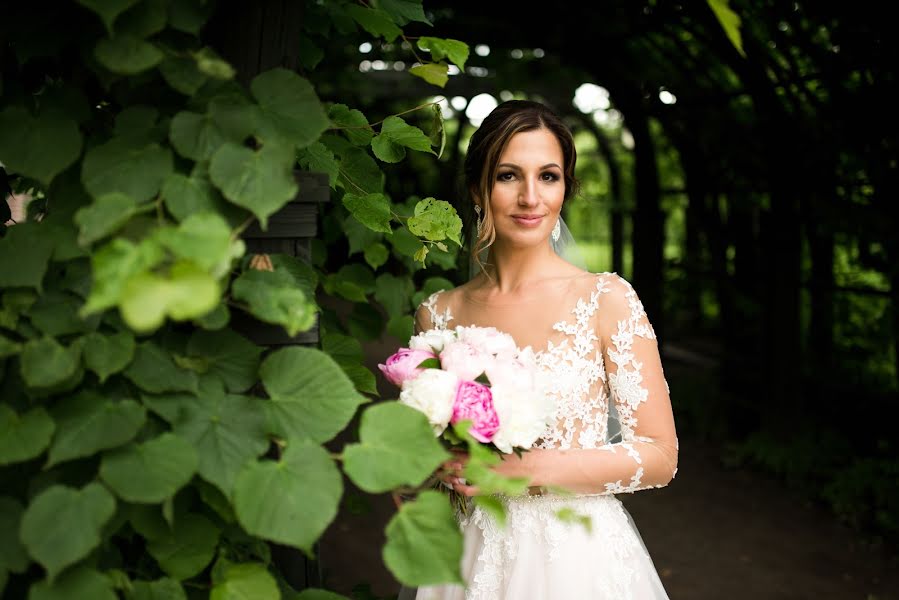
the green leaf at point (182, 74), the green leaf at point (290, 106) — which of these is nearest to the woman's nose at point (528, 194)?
the green leaf at point (290, 106)

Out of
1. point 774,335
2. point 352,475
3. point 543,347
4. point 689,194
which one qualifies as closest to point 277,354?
point 352,475

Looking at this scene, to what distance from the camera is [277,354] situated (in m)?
1.17

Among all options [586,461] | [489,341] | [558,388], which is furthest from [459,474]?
[558,388]

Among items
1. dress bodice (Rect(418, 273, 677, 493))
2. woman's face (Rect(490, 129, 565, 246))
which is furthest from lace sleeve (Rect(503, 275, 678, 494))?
woman's face (Rect(490, 129, 565, 246))

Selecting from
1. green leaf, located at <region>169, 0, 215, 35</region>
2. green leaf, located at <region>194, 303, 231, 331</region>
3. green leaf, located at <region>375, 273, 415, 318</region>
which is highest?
green leaf, located at <region>169, 0, 215, 35</region>

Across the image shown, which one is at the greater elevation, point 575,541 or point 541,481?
point 541,481

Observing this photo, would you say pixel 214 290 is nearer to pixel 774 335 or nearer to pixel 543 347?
pixel 543 347

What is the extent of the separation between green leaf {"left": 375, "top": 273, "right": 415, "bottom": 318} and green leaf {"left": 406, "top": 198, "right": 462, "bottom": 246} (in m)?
0.51

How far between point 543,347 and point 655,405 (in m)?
0.30

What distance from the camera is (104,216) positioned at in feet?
3.18

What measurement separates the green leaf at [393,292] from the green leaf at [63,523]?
50.9 inches

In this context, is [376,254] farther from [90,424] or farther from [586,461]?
[90,424]

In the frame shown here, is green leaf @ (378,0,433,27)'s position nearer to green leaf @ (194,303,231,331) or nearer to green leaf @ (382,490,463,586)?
green leaf @ (194,303,231,331)

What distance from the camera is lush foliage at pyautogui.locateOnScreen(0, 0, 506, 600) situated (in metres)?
1.04
